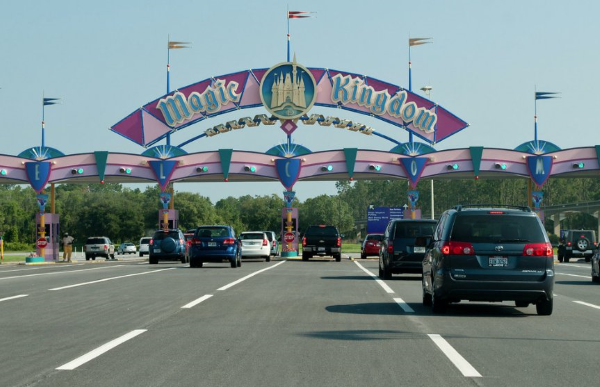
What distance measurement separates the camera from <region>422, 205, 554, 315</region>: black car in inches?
592

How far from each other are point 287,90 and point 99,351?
46656mm

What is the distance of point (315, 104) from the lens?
56.9m

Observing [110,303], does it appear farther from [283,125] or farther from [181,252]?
[283,125]

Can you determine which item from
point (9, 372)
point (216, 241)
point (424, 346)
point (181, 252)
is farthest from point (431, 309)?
point (181, 252)

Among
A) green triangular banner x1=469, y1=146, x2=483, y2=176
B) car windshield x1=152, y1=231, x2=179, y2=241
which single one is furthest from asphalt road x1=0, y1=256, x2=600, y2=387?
green triangular banner x1=469, y1=146, x2=483, y2=176

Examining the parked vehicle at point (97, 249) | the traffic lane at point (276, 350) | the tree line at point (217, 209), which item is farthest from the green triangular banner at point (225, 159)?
the tree line at point (217, 209)

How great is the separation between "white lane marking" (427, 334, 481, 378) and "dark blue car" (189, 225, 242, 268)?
2377 centimetres

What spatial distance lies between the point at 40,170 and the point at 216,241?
77.1 ft

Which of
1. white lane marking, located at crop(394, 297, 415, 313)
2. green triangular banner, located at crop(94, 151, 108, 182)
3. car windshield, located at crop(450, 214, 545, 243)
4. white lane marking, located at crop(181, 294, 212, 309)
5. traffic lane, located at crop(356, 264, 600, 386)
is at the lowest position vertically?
traffic lane, located at crop(356, 264, 600, 386)

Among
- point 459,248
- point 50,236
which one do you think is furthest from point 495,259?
point 50,236

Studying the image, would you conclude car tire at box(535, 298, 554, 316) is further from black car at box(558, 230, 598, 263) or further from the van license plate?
black car at box(558, 230, 598, 263)

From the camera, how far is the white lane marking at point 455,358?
895cm

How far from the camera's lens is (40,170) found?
2169 inches

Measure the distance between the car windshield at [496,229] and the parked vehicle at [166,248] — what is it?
1151 inches
